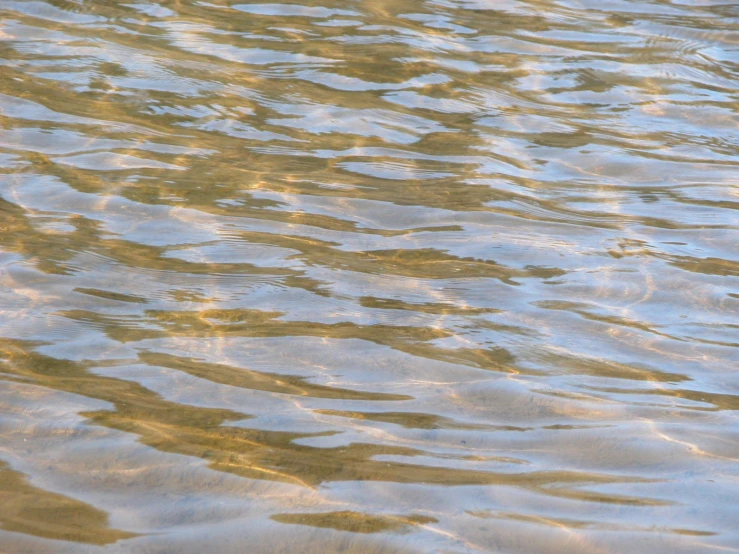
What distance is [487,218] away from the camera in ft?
15.4

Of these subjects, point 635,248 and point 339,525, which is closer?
point 339,525

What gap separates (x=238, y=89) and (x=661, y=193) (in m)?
2.73

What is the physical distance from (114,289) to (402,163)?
2.00m

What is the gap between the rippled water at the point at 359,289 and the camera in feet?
9.00

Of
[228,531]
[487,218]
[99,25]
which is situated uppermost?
[99,25]

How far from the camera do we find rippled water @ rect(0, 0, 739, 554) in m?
2.74

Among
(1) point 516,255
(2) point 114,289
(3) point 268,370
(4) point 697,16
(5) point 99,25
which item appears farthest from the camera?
(4) point 697,16

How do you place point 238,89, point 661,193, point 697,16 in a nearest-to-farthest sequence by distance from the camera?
point 661,193
point 238,89
point 697,16

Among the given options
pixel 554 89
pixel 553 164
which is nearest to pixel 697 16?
pixel 554 89

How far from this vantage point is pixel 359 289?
13.2 ft

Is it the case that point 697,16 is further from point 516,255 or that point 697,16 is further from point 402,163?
point 516,255

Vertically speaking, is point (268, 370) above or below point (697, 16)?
below

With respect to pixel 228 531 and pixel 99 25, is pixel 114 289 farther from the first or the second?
pixel 99 25

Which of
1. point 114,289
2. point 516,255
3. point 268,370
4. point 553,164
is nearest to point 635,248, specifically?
point 516,255
